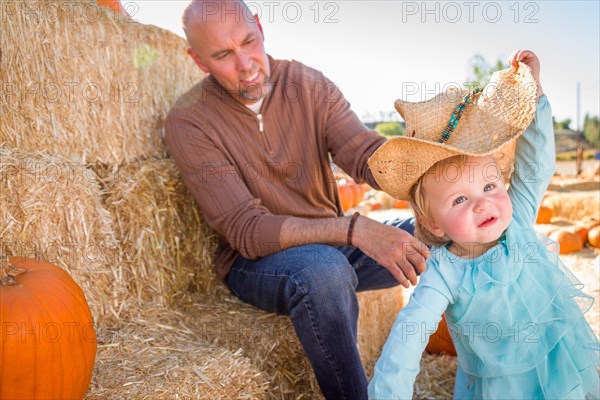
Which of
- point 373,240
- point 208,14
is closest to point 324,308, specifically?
point 373,240

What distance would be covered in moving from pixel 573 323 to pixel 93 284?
1.79 metres

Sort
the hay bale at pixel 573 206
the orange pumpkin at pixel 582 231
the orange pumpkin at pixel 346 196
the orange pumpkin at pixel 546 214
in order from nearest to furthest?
the orange pumpkin at pixel 582 231
the orange pumpkin at pixel 546 214
the orange pumpkin at pixel 346 196
the hay bale at pixel 573 206

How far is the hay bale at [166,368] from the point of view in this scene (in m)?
1.71

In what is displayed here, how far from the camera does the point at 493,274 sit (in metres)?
1.61

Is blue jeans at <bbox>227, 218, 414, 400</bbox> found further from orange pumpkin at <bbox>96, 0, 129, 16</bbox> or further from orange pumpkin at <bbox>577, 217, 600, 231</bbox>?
orange pumpkin at <bbox>577, 217, 600, 231</bbox>

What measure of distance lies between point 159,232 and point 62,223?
48cm

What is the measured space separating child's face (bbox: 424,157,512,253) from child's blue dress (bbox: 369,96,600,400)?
3.8 inches

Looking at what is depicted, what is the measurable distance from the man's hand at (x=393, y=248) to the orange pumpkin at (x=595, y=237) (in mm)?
3890

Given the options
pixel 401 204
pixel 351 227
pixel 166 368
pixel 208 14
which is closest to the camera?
pixel 166 368

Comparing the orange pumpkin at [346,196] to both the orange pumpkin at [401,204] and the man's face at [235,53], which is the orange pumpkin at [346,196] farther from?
the man's face at [235,53]

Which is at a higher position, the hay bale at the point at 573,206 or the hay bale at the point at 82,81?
the hay bale at the point at 82,81

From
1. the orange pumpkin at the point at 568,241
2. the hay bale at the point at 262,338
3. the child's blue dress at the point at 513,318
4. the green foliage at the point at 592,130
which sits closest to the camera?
the child's blue dress at the point at 513,318

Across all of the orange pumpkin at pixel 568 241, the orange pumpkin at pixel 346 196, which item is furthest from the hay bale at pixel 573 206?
the orange pumpkin at pixel 346 196

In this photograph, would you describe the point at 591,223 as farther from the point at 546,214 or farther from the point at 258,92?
the point at 258,92
